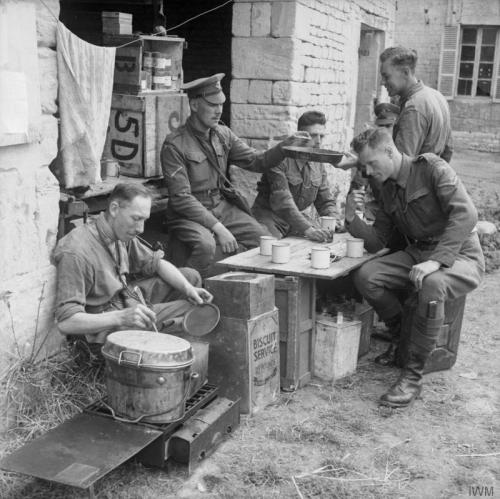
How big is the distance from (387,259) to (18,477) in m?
2.77

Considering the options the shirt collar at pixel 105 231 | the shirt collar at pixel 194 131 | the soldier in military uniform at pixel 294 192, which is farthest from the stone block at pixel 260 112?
the shirt collar at pixel 105 231

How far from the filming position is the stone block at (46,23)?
13.0ft

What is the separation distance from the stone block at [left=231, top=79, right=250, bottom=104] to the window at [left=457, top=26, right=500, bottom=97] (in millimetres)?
12038

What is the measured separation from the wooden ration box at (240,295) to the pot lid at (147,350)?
623mm

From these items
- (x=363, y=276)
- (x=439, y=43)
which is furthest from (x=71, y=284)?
(x=439, y=43)

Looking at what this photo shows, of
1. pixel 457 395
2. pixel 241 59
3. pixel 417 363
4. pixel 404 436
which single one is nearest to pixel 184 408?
pixel 404 436

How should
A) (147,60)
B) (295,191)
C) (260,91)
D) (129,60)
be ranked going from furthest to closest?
1. (260,91)
2. (295,191)
3. (147,60)
4. (129,60)

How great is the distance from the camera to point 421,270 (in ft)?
14.6

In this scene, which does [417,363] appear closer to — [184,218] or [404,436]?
[404,436]

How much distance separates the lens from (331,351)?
476 centimetres

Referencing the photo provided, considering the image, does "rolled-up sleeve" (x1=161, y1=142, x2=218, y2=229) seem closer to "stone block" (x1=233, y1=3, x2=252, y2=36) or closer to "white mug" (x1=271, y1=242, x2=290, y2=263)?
"white mug" (x1=271, y1=242, x2=290, y2=263)

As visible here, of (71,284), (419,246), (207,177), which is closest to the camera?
(71,284)

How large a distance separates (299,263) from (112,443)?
1889 mm

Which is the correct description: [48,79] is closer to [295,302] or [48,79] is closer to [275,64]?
[295,302]
